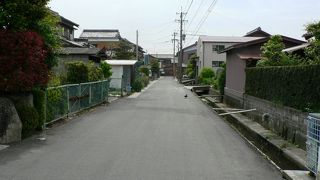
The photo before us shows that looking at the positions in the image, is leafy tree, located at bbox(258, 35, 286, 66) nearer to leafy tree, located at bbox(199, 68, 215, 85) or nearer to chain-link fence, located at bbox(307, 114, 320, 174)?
chain-link fence, located at bbox(307, 114, 320, 174)

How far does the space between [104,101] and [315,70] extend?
18696 millimetres

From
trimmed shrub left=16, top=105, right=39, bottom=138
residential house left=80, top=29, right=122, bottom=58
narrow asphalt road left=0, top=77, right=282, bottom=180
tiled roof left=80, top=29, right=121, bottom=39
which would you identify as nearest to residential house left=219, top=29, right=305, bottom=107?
narrow asphalt road left=0, top=77, right=282, bottom=180

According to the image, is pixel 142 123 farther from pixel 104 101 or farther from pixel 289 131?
pixel 104 101

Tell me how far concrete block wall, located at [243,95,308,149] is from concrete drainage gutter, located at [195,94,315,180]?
21cm

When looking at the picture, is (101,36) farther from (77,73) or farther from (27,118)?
(27,118)

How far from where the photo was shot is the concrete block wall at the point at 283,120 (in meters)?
11.9

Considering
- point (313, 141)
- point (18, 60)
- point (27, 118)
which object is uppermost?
point (18, 60)

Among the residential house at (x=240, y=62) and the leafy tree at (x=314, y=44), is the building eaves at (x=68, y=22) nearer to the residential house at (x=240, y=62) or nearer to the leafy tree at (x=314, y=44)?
the residential house at (x=240, y=62)

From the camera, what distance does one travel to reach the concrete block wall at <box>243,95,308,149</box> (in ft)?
39.0

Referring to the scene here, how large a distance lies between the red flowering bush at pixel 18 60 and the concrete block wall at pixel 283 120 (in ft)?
24.2

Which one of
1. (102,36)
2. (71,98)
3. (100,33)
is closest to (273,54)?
(71,98)

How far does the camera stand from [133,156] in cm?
1005

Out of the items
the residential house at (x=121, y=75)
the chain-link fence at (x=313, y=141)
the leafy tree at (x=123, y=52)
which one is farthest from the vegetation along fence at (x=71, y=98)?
the leafy tree at (x=123, y=52)

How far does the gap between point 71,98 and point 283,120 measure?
9141 mm
